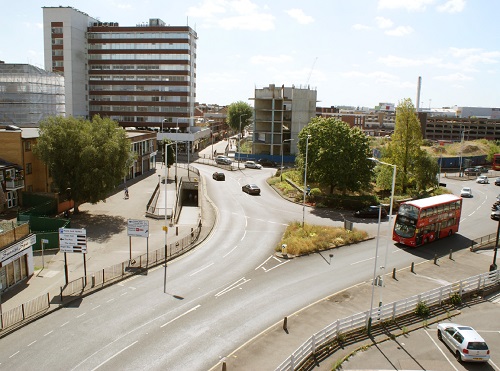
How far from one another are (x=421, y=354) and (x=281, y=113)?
78.5 metres

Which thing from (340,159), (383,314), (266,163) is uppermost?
(340,159)

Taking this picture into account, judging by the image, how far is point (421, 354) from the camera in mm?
21719

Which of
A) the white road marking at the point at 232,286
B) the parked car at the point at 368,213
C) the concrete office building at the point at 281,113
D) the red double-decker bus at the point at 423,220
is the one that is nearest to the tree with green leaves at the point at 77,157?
the white road marking at the point at 232,286

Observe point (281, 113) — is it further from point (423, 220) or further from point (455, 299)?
point (455, 299)

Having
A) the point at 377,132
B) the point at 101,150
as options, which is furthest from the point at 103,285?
the point at 377,132

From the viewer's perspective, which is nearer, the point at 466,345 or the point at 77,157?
the point at 466,345

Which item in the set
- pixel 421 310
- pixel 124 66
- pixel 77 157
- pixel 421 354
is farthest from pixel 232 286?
pixel 124 66

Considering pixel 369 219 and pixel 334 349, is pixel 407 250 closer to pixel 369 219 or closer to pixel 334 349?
pixel 369 219

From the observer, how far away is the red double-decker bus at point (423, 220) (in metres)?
37.4

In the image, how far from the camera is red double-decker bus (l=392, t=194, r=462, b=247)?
123 ft

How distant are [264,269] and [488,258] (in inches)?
766

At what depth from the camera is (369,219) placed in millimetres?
48000

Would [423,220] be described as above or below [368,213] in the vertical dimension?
above

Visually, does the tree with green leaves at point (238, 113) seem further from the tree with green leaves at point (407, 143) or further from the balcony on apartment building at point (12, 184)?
the balcony on apartment building at point (12, 184)
